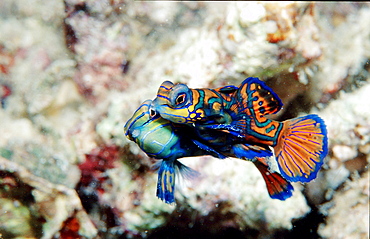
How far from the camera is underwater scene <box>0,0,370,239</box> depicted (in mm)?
2826

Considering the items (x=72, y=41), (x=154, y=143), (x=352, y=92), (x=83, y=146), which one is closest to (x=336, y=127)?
(x=352, y=92)

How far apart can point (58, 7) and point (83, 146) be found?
2.74 meters

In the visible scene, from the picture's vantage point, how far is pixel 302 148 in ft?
9.49

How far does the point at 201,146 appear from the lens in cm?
265

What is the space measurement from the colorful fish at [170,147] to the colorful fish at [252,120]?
134 mm

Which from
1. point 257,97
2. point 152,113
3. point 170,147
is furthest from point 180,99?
point 257,97

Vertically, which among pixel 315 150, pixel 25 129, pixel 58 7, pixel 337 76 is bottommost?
pixel 315 150

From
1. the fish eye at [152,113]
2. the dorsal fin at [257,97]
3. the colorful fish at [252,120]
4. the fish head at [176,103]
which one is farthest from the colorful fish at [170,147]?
the dorsal fin at [257,97]

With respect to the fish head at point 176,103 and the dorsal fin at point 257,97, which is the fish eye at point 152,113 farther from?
the dorsal fin at point 257,97

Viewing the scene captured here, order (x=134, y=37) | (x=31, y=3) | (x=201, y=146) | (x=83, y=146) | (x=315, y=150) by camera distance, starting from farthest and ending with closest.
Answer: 1. (x=31, y=3)
2. (x=134, y=37)
3. (x=83, y=146)
4. (x=315, y=150)
5. (x=201, y=146)

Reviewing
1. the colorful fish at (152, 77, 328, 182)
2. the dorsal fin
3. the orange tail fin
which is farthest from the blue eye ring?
the orange tail fin

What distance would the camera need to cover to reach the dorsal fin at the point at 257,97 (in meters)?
2.64

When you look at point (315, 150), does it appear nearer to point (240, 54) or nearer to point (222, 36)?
point (240, 54)

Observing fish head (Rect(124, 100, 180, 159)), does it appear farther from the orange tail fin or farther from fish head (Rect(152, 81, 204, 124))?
the orange tail fin
